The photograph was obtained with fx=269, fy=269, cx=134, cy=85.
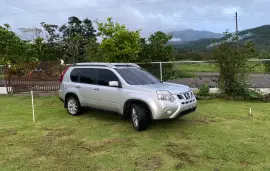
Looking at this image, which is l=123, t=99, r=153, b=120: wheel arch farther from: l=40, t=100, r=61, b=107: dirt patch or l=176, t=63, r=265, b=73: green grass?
l=176, t=63, r=265, b=73: green grass

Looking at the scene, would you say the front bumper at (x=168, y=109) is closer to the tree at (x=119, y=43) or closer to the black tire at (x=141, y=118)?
the black tire at (x=141, y=118)

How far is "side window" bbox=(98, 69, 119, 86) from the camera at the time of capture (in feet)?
23.1

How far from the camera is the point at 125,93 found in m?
6.57

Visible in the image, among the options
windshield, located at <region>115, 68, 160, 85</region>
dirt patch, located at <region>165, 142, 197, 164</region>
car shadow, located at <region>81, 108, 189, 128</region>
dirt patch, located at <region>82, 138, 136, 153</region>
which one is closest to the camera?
dirt patch, located at <region>165, 142, 197, 164</region>

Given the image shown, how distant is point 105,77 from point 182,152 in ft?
10.3

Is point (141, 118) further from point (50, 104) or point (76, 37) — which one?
point (76, 37)

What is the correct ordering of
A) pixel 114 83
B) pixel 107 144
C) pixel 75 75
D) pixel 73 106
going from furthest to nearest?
1. pixel 73 106
2. pixel 75 75
3. pixel 114 83
4. pixel 107 144

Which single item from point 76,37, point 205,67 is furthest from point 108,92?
point 76,37

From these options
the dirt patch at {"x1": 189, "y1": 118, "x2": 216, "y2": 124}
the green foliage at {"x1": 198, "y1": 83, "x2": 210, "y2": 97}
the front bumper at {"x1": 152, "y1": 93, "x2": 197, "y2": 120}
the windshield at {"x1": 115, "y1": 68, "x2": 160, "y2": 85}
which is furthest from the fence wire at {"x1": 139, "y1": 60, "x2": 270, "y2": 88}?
the front bumper at {"x1": 152, "y1": 93, "x2": 197, "y2": 120}

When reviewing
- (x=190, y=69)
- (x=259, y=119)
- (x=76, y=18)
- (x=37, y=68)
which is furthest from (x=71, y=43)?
(x=259, y=119)

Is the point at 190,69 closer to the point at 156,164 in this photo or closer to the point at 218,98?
the point at 218,98

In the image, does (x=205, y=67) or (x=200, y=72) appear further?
(x=200, y=72)

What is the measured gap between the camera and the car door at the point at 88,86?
739 centimetres

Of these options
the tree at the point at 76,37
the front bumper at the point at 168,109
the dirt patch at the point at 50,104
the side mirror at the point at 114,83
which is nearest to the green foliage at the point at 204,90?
the front bumper at the point at 168,109
